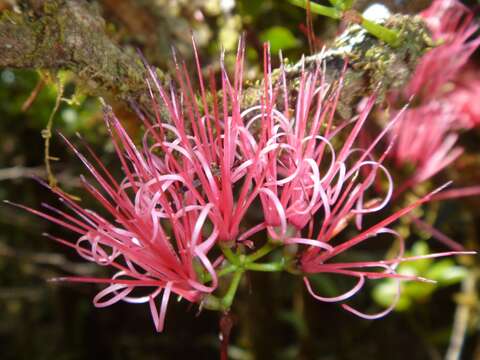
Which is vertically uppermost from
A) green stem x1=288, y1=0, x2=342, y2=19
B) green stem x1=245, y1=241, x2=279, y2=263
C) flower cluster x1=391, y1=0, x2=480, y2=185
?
green stem x1=288, y1=0, x2=342, y2=19

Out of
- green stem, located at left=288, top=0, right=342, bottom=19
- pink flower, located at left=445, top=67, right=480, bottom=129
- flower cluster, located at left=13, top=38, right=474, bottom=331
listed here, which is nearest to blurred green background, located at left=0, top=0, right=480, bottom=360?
pink flower, located at left=445, top=67, right=480, bottom=129

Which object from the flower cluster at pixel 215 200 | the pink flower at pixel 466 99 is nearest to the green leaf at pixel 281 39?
the pink flower at pixel 466 99

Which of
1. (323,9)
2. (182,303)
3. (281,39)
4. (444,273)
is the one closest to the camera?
(323,9)

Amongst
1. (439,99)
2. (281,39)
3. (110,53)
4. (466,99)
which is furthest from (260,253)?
(466,99)

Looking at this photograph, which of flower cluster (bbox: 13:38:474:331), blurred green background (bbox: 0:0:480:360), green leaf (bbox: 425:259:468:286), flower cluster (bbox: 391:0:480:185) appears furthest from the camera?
green leaf (bbox: 425:259:468:286)

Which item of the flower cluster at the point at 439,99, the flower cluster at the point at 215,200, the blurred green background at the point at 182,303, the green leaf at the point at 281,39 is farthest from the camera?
the blurred green background at the point at 182,303

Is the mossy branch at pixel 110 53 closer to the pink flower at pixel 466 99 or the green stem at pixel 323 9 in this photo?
the green stem at pixel 323 9

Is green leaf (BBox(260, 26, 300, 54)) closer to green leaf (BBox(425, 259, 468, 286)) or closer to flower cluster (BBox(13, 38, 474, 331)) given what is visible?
flower cluster (BBox(13, 38, 474, 331))

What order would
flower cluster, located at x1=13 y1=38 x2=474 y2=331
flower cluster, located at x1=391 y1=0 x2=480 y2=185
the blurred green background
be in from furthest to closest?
the blurred green background → flower cluster, located at x1=391 y1=0 x2=480 y2=185 → flower cluster, located at x1=13 y1=38 x2=474 y2=331

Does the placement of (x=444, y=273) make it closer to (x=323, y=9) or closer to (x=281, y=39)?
(x=281, y=39)
